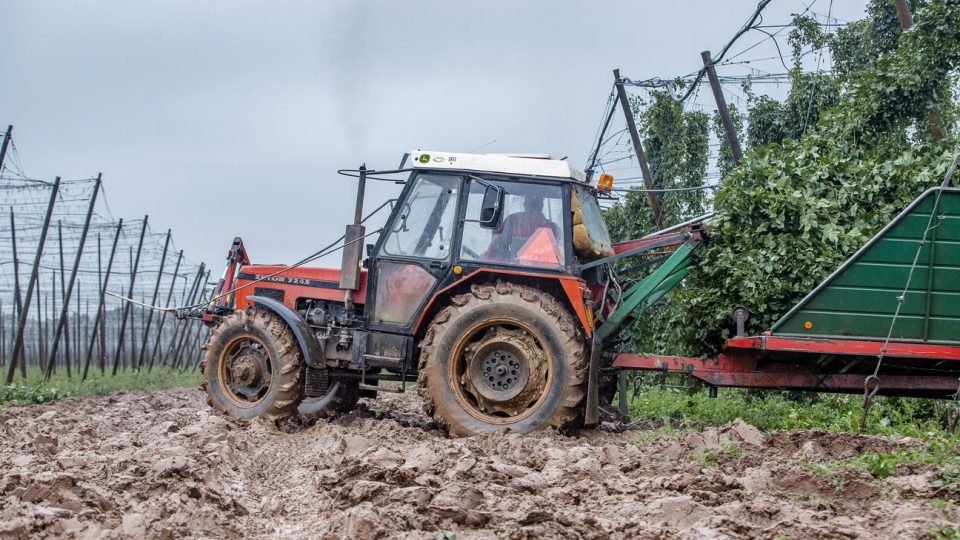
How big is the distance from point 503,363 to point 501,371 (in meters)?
0.07

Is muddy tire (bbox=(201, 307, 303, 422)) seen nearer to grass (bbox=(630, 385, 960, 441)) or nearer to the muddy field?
the muddy field

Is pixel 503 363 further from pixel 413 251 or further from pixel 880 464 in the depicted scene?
pixel 880 464

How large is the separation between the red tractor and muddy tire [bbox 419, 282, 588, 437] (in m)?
0.01

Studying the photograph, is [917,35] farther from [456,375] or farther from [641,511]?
[641,511]

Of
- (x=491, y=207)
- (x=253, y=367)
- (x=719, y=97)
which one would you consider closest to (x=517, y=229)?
(x=491, y=207)

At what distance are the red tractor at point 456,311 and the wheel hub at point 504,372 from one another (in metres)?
0.01

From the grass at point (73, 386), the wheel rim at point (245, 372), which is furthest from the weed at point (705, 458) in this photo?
the grass at point (73, 386)

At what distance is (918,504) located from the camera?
4707 mm

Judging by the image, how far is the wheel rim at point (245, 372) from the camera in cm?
945

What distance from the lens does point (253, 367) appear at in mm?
9438

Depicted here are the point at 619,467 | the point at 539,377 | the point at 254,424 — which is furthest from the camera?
the point at 254,424

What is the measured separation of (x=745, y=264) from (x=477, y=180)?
7.69 feet

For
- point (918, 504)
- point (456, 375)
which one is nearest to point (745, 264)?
point (456, 375)

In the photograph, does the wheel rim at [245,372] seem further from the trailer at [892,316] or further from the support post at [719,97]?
the support post at [719,97]
